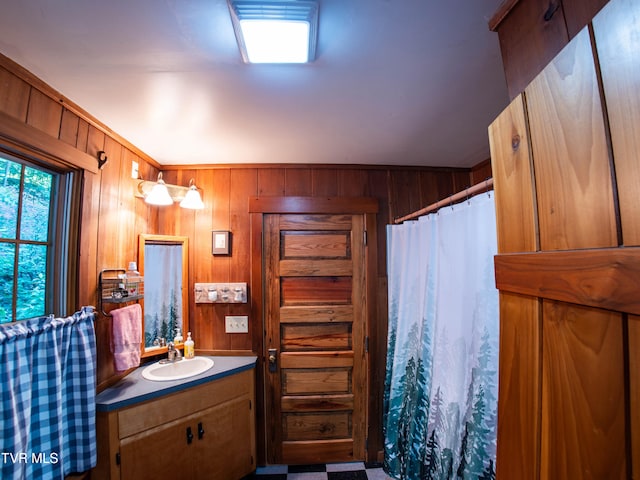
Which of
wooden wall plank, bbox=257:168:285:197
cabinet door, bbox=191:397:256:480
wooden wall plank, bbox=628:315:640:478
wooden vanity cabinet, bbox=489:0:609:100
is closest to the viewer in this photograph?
wooden wall plank, bbox=628:315:640:478

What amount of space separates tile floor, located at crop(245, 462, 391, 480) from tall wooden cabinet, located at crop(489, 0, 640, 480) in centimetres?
169

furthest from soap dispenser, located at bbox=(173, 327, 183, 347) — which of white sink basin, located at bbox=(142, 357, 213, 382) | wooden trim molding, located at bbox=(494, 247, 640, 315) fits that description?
wooden trim molding, located at bbox=(494, 247, 640, 315)

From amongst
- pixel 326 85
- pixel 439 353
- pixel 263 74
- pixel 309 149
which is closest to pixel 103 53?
pixel 263 74

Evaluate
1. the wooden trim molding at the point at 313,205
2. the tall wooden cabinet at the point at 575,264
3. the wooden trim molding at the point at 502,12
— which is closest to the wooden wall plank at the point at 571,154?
the tall wooden cabinet at the point at 575,264

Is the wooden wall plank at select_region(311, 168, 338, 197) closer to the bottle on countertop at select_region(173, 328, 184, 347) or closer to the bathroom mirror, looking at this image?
the bathroom mirror

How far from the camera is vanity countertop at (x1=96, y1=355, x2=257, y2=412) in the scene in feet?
4.22

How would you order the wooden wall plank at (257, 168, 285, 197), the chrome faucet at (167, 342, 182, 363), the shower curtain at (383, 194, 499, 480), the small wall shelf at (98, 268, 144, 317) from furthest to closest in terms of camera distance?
the wooden wall plank at (257, 168, 285, 197) < the chrome faucet at (167, 342, 182, 363) < the small wall shelf at (98, 268, 144, 317) < the shower curtain at (383, 194, 499, 480)

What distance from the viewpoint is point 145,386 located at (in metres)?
1.44

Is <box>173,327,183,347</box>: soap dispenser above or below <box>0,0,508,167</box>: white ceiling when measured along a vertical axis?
below

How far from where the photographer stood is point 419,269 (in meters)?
1.63

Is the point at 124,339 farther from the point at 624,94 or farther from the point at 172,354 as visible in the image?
the point at 624,94

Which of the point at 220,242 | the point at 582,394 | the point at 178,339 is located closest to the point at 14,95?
the point at 220,242

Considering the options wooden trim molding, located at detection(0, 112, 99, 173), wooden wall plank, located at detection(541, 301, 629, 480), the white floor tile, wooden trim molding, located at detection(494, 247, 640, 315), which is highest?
wooden trim molding, located at detection(0, 112, 99, 173)

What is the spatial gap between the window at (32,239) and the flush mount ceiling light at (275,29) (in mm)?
1143
